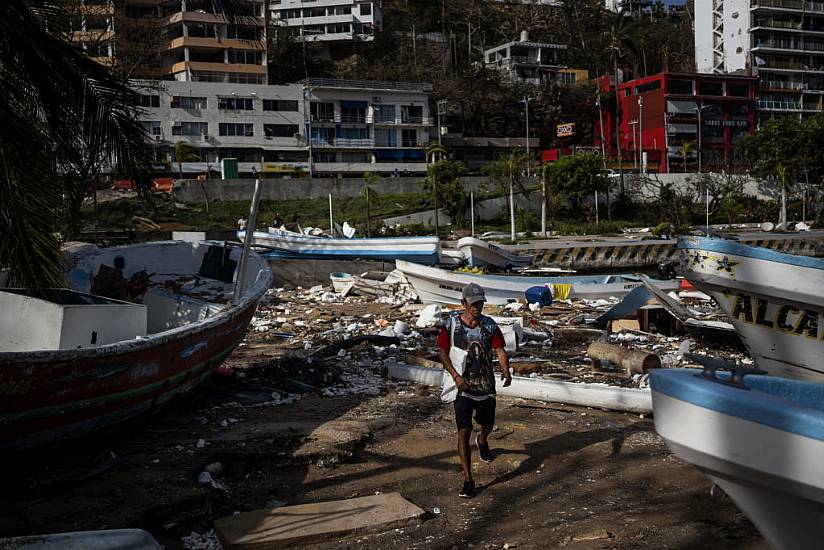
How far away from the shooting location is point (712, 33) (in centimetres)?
7131

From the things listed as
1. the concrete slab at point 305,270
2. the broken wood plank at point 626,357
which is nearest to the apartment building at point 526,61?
the concrete slab at point 305,270

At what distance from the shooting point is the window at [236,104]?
5203 centimetres

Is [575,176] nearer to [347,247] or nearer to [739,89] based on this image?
[347,247]

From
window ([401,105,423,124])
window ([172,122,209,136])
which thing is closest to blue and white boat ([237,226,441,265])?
window ([172,122,209,136])

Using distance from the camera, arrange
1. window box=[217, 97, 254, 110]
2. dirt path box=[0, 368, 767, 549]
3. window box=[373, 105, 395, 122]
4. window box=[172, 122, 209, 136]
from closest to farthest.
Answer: dirt path box=[0, 368, 767, 549], window box=[172, 122, 209, 136], window box=[217, 97, 254, 110], window box=[373, 105, 395, 122]

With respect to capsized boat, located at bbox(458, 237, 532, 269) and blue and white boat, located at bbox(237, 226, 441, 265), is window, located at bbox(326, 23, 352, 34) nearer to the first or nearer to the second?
blue and white boat, located at bbox(237, 226, 441, 265)

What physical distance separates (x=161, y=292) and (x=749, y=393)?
860cm

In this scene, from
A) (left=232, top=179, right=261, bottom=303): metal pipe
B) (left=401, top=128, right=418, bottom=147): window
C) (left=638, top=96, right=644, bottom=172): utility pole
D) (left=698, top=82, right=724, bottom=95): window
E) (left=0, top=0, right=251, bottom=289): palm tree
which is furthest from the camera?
(left=698, top=82, right=724, bottom=95): window

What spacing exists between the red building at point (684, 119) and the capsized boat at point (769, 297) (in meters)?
48.3

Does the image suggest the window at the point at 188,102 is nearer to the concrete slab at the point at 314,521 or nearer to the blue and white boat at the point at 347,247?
the blue and white boat at the point at 347,247

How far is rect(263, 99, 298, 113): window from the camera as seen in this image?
175 ft

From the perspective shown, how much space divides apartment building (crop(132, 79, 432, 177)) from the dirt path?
1667 inches

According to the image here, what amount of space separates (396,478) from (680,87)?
59304mm

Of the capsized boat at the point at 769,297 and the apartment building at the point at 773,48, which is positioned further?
the apartment building at the point at 773,48
